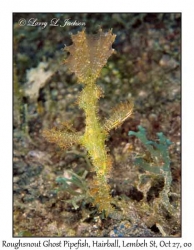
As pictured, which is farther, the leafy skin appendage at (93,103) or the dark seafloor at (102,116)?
the dark seafloor at (102,116)

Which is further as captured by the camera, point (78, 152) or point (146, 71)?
point (146, 71)

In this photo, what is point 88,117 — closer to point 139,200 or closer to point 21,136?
point 139,200

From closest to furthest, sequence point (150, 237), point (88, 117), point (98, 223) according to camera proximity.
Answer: point (88, 117), point (150, 237), point (98, 223)

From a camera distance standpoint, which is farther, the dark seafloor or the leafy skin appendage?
the dark seafloor

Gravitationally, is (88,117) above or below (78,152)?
above

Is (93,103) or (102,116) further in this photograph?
(102,116)

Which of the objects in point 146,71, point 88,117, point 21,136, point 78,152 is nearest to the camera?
point 88,117
